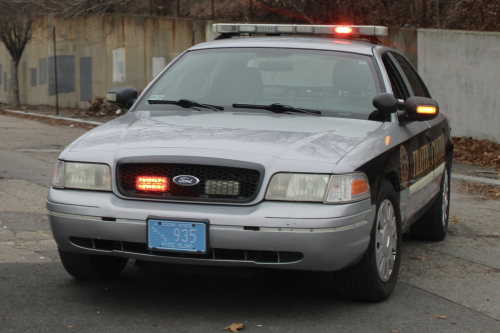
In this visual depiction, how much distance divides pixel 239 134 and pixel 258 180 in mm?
470

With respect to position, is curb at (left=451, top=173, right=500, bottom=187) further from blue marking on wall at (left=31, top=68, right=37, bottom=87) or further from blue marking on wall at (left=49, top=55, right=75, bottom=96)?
blue marking on wall at (left=31, top=68, right=37, bottom=87)

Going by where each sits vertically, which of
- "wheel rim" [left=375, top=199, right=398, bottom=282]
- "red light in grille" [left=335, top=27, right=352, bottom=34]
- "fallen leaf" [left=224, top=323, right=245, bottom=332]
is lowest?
"fallen leaf" [left=224, top=323, right=245, bottom=332]

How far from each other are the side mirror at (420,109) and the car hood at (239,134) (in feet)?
1.08

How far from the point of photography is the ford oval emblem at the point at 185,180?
4094mm

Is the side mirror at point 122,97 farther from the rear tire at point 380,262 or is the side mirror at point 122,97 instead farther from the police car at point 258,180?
the rear tire at point 380,262

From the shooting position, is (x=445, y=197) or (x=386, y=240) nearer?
(x=386, y=240)

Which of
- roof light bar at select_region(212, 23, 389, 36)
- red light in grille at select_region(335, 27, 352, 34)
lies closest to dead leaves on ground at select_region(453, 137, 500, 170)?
roof light bar at select_region(212, 23, 389, 36)

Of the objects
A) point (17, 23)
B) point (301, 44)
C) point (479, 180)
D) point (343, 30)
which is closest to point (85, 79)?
point (17, 23)

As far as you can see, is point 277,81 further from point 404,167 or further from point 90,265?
point 90,265

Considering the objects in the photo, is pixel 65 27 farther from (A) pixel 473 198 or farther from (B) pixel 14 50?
(A) pixel 473 198

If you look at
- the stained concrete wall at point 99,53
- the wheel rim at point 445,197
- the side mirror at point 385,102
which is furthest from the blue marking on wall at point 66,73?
the side mirror at point 385,102

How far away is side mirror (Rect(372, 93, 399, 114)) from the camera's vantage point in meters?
4.95

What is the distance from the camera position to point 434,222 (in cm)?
654

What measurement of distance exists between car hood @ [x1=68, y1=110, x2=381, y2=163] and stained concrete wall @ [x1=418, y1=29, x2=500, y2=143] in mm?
9137
